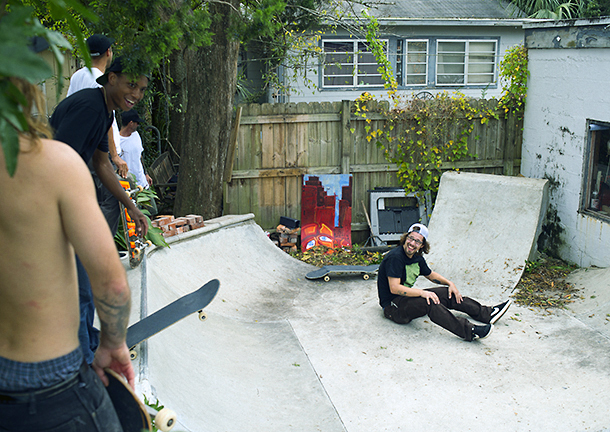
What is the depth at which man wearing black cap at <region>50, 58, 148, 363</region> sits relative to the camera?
2688 mm

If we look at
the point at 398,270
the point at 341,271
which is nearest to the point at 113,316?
the point at 398,270

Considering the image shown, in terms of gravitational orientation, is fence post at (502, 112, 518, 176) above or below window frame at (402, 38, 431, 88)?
below

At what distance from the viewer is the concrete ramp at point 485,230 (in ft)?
24.1

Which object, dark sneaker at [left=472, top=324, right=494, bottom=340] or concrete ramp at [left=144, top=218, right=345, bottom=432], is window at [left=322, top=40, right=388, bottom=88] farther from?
dark sneaker at [left=472, top=324, right=494, bottom=340]

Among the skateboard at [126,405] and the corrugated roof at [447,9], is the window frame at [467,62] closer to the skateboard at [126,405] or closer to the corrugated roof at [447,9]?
the corrugated roof at [447,9]

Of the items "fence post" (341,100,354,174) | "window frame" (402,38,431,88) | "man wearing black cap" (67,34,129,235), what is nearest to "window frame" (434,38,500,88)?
"window frame" (402,38,431,88)

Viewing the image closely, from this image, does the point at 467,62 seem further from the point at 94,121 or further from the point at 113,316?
the point at 113,316

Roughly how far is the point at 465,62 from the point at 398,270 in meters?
11.4

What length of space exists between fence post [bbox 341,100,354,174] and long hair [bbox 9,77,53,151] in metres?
7.63

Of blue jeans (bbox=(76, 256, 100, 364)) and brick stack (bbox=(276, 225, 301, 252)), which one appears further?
brick stack (bbox=(276, 225, 301, 252))

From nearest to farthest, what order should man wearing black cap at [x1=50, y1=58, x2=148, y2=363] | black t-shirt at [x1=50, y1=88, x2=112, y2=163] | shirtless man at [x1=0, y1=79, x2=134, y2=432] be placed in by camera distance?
shirtless man at [x1=0, y1=79, x2=134, y2=432], man wearing black cap at [x1=50, y1=58, x2=148, y2=363], black t-shirt at [x1=50, y1=88, x2=112, y2=163]

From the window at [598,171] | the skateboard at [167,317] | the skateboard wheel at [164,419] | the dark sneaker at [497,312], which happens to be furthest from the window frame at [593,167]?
the skateboard wheel at [164,419]

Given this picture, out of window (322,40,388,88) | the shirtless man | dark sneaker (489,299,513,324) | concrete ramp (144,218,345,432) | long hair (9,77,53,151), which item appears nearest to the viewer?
long hair (9,77,53,151)

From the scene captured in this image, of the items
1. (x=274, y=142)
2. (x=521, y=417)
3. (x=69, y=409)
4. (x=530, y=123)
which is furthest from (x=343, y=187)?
(x=69, y=409)
